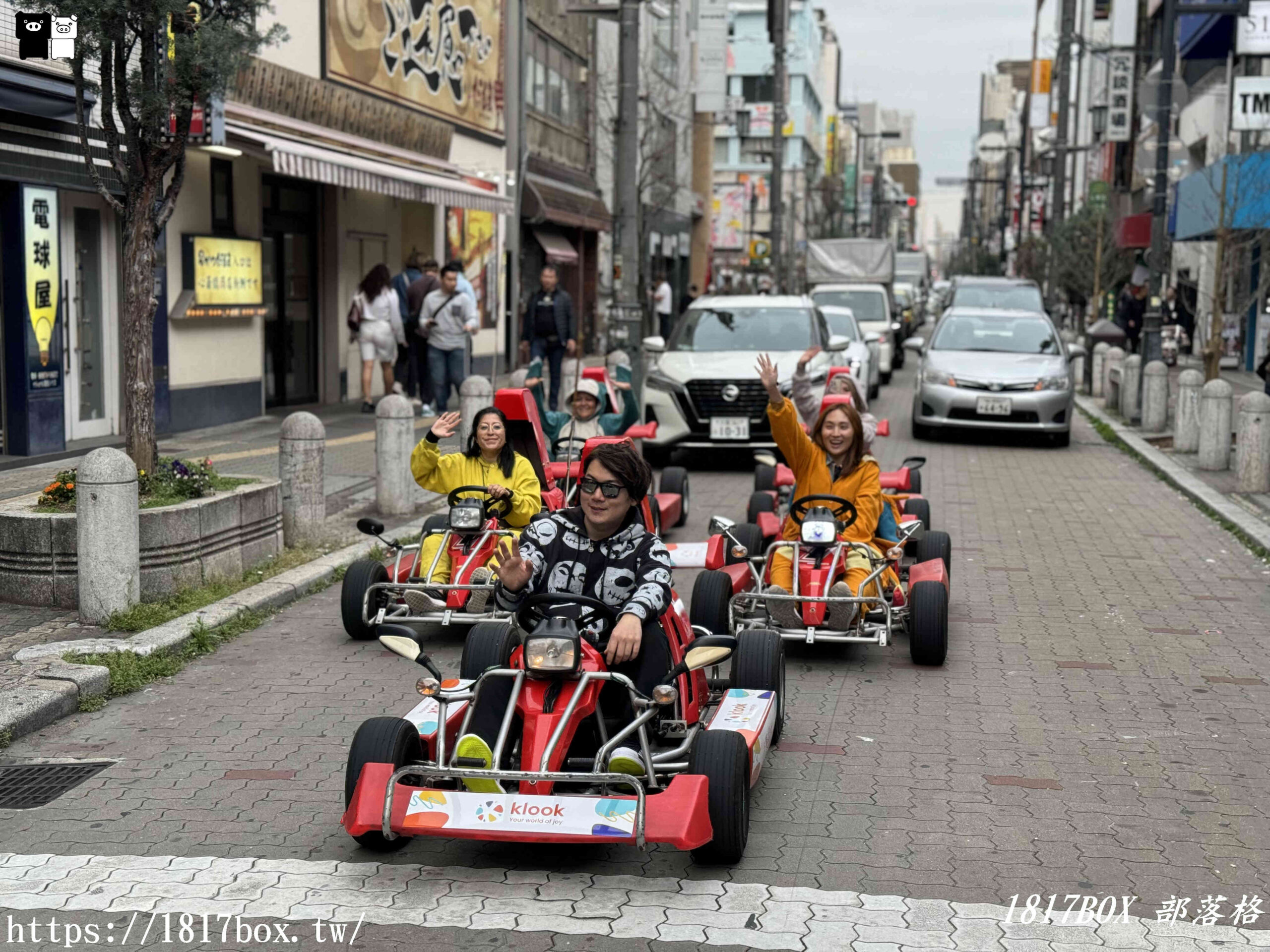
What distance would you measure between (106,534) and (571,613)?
3438mm

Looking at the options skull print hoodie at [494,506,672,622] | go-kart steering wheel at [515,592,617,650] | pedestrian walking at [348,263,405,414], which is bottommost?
go-kart steering wheel at [515,592,617,650]

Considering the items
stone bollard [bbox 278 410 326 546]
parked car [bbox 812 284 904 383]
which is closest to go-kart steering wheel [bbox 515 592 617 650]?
stone bollard [bbox 278 410 326 546]

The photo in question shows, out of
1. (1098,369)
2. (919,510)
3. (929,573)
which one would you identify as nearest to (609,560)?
(929,573)

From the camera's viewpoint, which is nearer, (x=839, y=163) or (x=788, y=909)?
(x=788, y=909)

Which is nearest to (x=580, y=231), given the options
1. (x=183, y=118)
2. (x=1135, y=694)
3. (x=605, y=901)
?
(x=183, y=118)

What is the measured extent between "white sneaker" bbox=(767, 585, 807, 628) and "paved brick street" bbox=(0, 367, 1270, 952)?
27cm

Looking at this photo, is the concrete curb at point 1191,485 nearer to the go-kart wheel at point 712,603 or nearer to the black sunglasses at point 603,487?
the go-kart wheel at point 712,603

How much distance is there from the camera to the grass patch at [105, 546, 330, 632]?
7.75 metres

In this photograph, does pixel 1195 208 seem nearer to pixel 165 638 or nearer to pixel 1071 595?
pixel 1071 595

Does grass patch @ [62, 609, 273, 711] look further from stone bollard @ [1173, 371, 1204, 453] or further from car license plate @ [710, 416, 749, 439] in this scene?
stone bollard @ [1173, 371, 1204, 453]

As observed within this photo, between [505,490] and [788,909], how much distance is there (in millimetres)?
4284

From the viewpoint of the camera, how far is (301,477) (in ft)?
33.1

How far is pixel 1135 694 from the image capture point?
23.0 ft

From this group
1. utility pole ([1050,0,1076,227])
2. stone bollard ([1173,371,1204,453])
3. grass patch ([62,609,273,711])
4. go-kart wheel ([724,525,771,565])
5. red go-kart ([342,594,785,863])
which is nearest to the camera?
red go-kart ([342,594,785,863])
